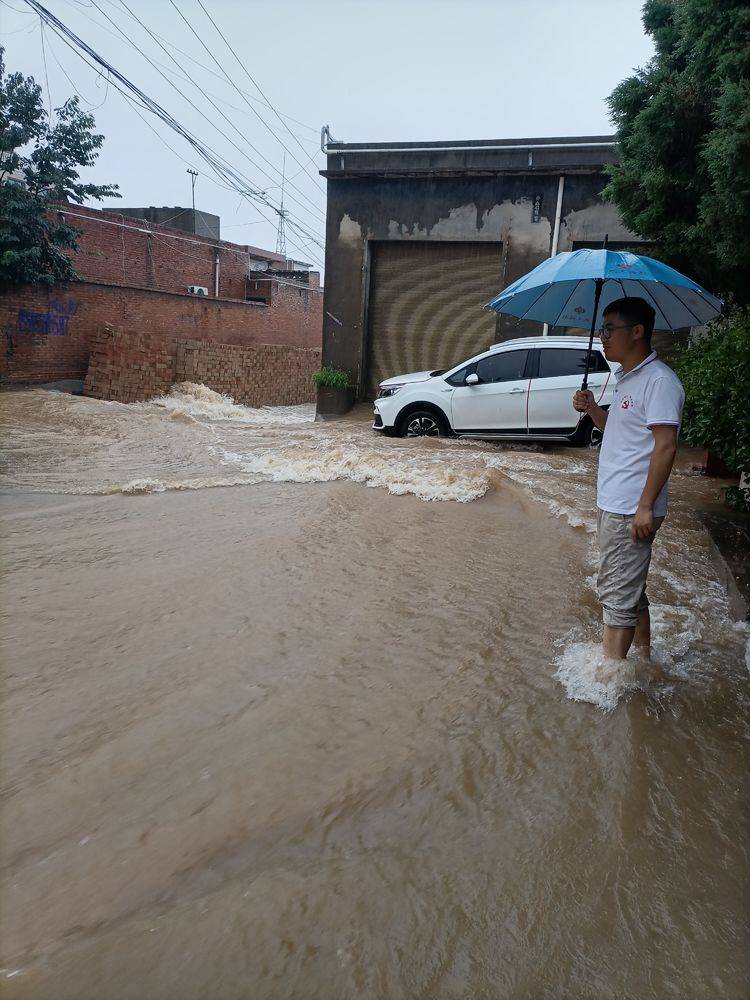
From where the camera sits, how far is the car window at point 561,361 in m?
9.95

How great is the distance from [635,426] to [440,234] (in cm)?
1248

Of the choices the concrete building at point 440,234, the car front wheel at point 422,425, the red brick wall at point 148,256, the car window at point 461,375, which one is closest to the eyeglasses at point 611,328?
the car window at point 461,375

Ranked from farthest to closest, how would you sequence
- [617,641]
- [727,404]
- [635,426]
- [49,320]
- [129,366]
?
[129,366] → [49,320] → [727,404] → [617,641] → [635,426]

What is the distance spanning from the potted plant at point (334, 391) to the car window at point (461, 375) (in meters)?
5.28

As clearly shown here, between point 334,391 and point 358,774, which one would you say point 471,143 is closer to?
point 334,391

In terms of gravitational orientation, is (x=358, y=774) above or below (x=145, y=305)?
below

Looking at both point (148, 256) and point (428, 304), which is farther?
point (148, 256)

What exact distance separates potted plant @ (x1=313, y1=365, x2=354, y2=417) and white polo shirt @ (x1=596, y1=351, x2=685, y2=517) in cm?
1242

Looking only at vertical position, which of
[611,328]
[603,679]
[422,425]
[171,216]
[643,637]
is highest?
[171,216]

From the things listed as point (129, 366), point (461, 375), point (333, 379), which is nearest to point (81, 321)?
point (129, 366)

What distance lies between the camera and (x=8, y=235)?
50.2 ft

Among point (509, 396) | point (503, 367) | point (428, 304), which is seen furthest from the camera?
point (428, 304)

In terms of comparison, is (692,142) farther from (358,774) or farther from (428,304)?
(428,304)

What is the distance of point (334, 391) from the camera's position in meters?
15.6
